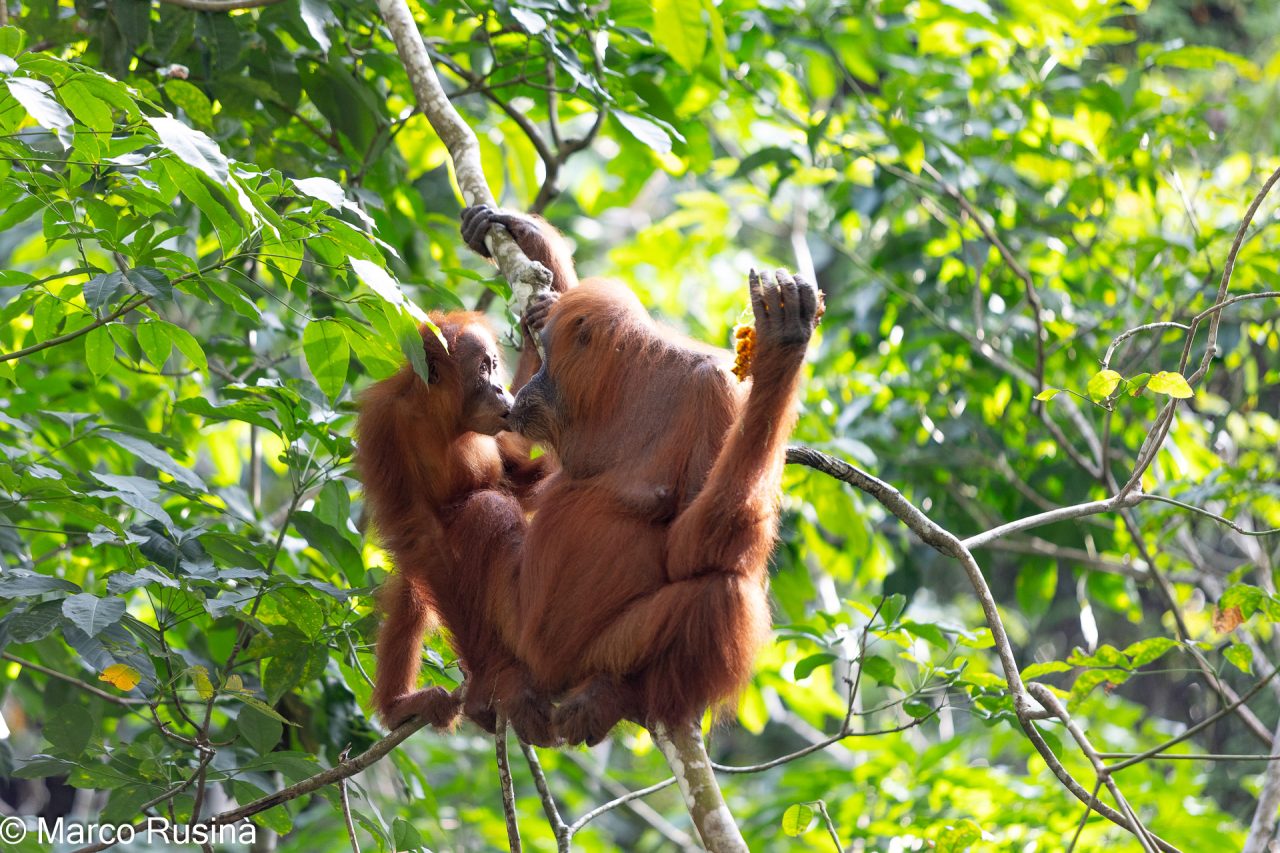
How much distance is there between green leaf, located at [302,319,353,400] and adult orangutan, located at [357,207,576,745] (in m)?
0.63

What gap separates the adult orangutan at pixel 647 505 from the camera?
305 cm

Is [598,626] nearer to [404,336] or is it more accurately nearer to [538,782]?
[538,782]

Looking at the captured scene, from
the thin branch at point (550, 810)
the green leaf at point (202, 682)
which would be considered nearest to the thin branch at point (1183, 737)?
the thin branch at point (550, 810)

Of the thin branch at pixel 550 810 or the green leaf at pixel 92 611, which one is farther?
the thin branch at pixel 550 810

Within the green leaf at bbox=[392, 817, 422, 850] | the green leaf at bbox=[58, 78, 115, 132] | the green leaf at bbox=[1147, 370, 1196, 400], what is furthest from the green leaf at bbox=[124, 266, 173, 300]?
the green leaf at bbox=[1147, 370, 1196, 400]

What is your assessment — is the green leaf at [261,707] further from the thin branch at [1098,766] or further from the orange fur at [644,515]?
the thin branch at [1098,766]

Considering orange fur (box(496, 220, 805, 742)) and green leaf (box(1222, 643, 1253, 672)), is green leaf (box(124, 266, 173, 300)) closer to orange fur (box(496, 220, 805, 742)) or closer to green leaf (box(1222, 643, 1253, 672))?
orange fur (box(496, 220, 805, 742))

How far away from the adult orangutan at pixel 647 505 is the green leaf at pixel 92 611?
3.70ft

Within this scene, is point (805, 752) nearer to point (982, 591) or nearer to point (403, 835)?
point (982, 591)

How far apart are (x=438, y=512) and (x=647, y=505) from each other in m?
0.86

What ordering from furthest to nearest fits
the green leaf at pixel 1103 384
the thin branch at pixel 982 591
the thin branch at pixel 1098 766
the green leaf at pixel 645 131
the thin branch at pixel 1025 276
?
the thin branch at pixel 1025 276
the green leaf at pixel 645 131
the green leaf at pixel 1103 384
the thin branch at pixel 982 591
the thin branch at pixel 1098 766

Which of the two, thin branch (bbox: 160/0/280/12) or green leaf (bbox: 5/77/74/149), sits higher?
green leaf (bbox: 5/77/74/149)

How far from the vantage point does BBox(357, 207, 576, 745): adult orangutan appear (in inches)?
149

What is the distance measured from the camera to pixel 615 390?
345 centimetres
